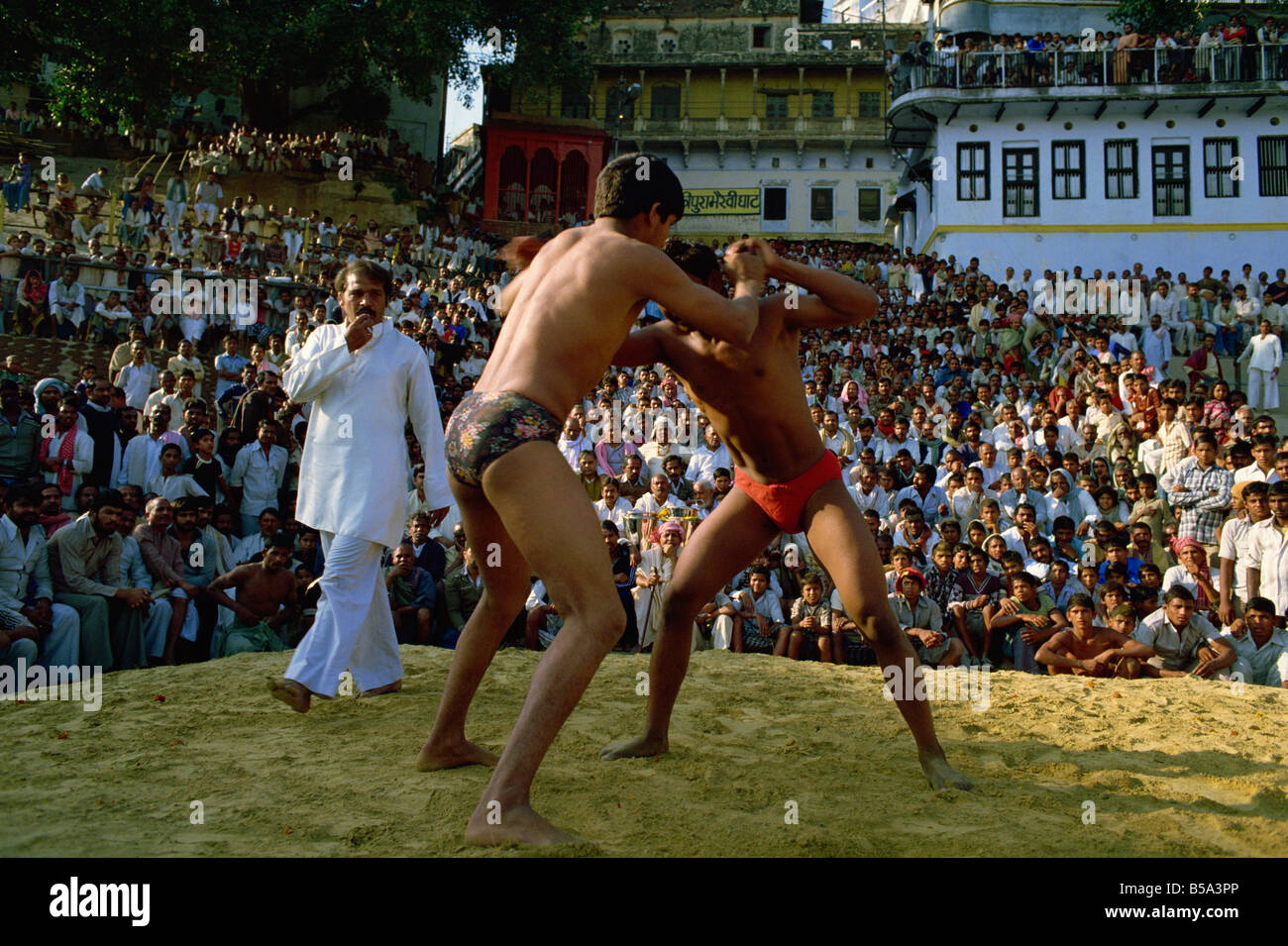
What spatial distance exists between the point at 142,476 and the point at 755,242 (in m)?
7.48

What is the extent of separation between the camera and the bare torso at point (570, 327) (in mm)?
3383

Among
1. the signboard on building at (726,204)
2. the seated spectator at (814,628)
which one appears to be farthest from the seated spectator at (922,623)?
the signboard on building at (726,204)

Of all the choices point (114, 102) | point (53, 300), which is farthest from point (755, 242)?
point (114, 102)

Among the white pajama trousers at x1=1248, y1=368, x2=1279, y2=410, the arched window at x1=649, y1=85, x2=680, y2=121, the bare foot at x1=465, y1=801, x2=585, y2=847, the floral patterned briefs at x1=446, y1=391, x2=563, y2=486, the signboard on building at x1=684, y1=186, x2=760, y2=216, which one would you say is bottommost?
the bare foot at x1=465, y1=801, x2=585, y2=847

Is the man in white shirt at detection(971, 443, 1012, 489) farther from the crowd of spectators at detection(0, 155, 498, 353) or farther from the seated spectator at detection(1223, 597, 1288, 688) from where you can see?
the crowd of spectators at detection(0, 155, 498, 353)

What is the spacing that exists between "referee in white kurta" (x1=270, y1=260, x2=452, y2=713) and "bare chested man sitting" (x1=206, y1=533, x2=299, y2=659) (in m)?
2.89

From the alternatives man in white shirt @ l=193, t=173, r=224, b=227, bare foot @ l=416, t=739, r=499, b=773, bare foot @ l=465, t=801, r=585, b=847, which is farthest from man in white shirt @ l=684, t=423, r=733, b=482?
man in white shirt @ l=193, t=173, r=224, b=227

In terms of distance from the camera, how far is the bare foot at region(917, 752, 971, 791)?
3.86 metres

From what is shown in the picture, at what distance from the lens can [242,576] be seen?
7715 millimetres

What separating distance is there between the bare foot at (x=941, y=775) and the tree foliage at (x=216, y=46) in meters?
24.4

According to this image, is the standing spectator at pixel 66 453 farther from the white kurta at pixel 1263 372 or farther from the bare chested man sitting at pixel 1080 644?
the white kurta at pixel 1263 372

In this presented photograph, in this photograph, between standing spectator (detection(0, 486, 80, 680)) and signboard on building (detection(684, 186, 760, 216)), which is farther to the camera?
signboard on building (detection(684, 186, 760, 216))

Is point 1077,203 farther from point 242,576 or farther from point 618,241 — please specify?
point 618,241

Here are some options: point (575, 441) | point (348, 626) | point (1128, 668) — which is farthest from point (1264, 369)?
point (348, 626)
